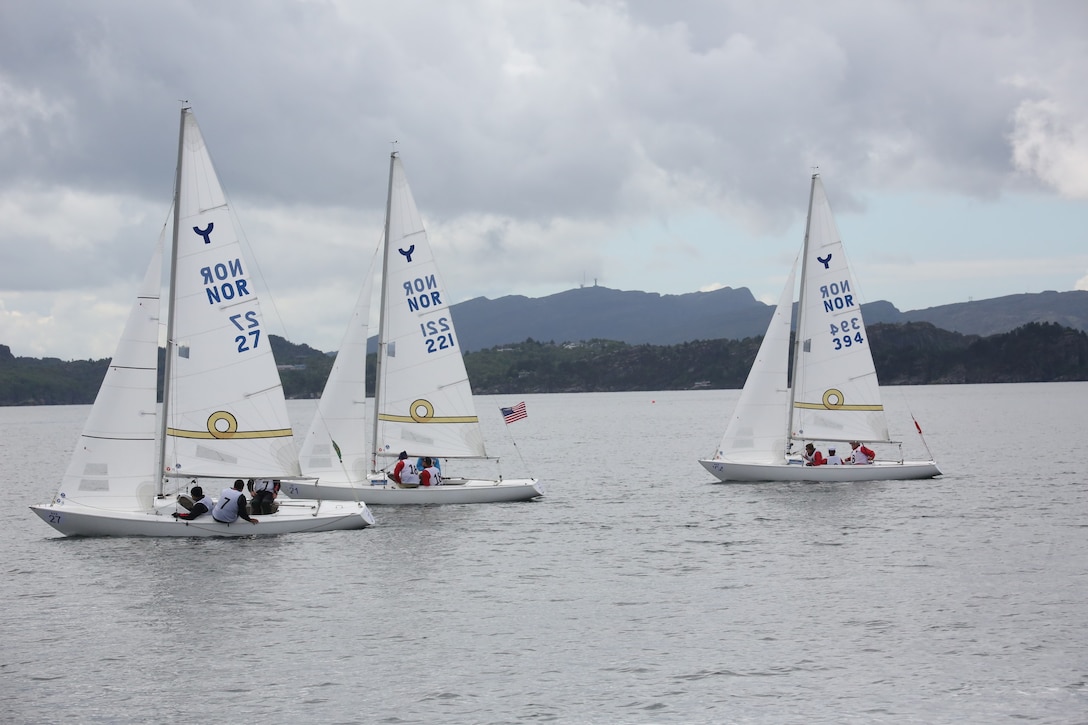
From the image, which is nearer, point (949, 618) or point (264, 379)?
point (949, 618)

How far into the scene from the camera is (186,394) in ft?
103

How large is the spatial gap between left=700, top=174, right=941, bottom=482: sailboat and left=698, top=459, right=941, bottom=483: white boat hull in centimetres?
4

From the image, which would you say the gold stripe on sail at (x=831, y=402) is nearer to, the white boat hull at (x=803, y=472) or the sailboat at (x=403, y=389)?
the white boat hull at (x=803, y=472)

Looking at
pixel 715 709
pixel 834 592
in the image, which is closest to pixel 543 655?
pixel 715 709

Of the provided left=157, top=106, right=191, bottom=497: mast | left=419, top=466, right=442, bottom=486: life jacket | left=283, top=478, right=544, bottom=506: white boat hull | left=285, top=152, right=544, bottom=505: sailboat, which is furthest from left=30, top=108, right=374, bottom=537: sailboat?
left=419, top=466, right=442, bottom=486: life jacket

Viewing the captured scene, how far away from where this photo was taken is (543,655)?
20.0m

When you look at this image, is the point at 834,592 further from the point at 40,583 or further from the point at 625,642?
the point at 40,583

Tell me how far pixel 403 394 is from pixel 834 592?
62.0ft

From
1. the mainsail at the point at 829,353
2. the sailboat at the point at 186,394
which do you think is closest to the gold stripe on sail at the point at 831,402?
the mainsail at the point at 829,353

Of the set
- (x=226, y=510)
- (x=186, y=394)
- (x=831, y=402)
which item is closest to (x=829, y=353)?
(x=831, y=402)

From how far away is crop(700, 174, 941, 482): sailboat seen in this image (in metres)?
44.8

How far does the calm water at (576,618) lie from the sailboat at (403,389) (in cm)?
191

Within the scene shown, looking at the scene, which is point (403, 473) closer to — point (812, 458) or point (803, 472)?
point (803, 472)

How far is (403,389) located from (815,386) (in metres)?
16.4
